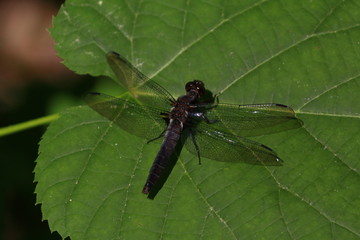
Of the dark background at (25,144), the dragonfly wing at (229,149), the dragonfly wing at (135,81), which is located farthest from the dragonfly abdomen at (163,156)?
the dark background at (25,144)

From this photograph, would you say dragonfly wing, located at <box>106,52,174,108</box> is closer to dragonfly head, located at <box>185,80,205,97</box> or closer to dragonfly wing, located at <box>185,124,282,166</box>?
dragonfly head, located at <box>185,80,205,97</box>

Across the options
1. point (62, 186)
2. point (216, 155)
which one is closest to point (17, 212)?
point (62, 186)

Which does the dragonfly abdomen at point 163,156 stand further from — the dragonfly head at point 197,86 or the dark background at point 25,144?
the dark background at point 25,144

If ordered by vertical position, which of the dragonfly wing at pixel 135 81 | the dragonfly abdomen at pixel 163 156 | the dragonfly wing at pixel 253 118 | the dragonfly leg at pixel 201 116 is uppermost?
the dragonfly wing at pixel 135 81

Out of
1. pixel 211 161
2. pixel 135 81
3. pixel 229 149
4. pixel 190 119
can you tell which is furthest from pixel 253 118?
pixel 135 81

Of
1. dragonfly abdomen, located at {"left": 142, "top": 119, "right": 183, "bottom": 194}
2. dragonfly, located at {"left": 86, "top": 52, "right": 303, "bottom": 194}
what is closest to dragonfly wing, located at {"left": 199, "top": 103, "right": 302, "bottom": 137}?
dragonfly, located at {"left": 86, "top": 52, "right": 303, "bottom": 194}

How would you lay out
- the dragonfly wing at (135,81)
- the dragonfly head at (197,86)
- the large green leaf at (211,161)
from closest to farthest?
the large green leaf at (211,161)
the dragonfly head at (197,86)
the dragonfly wing at (135,81)
